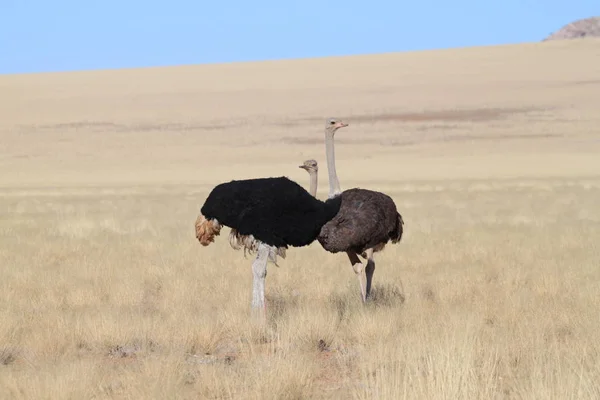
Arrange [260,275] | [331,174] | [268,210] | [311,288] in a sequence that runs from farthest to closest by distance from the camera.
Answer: [311,288] → [331,174] → [260,275] → [268,210]

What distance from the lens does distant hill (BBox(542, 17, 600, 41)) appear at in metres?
132

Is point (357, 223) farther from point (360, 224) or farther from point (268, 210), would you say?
point (268, 210)

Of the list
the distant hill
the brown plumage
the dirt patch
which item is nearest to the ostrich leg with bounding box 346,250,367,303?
the brown plumage

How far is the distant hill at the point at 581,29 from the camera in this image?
433ft

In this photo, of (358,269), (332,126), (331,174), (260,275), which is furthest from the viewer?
(332,126)

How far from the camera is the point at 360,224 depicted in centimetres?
880

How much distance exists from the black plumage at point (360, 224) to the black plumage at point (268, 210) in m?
0.59

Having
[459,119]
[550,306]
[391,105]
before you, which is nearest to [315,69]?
[391,105]

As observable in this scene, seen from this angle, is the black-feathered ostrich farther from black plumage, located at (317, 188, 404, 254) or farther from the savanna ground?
the savanna ground

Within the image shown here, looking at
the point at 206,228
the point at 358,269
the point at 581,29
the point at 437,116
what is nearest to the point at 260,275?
the point at 206,228

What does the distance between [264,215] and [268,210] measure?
49 mm

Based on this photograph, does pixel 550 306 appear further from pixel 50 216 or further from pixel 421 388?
pixel 50 216

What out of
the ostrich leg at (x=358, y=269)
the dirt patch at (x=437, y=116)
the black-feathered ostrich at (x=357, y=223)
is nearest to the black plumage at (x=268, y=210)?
the black-feathered ostrich at (x=357, y=223)

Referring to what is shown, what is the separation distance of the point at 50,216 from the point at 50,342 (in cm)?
1432
